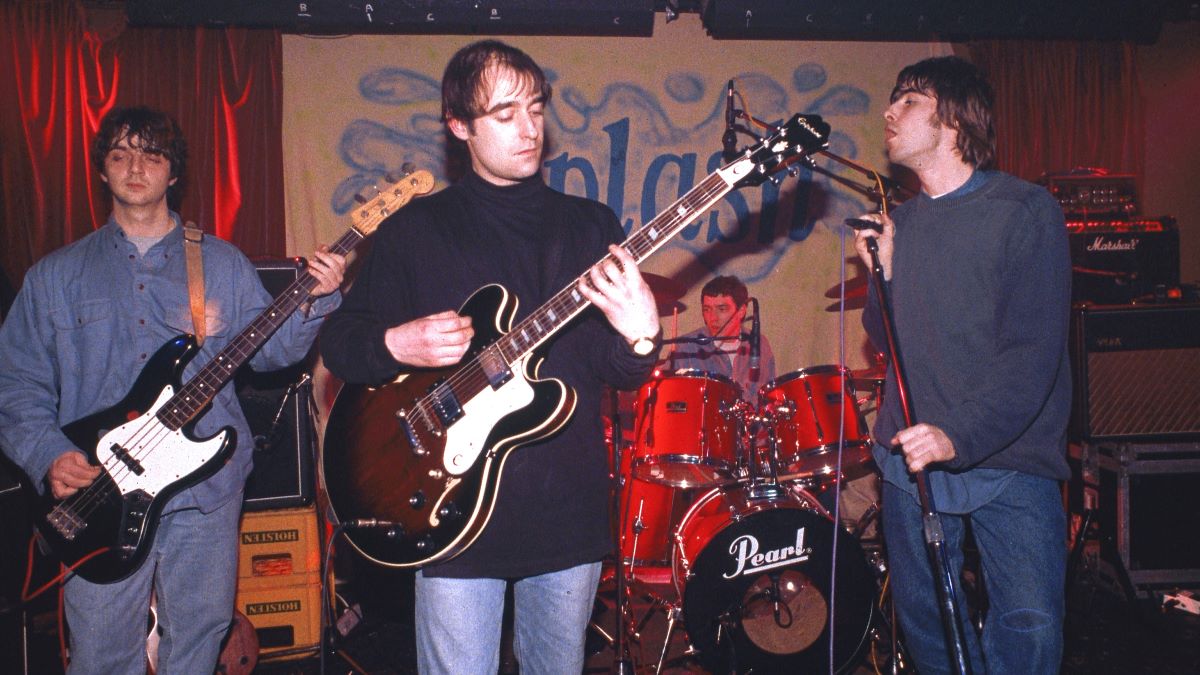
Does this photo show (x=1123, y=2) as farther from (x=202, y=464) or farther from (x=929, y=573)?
(x=202, y=464)

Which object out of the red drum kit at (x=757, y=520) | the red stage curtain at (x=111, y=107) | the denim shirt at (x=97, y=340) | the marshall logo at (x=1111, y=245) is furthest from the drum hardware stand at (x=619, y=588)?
the red stage curtain at (x=111, y=107)

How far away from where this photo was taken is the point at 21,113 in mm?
5512

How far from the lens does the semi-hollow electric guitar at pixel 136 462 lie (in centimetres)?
→ 298

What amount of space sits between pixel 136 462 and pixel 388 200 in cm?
150

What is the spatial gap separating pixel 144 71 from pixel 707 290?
4.32m

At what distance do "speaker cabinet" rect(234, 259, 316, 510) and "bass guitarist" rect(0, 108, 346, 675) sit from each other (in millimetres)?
1000

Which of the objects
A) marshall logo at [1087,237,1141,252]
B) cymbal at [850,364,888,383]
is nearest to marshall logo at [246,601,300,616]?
cymbal at [850,364,888,383]

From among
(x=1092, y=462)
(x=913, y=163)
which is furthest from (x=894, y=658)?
(x=913, y=163)

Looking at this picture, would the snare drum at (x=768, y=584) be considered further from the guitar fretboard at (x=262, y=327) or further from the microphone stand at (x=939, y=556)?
the guitar fretboard at (x=262, y=327)

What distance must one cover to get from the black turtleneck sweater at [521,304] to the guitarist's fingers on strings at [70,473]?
128 cm

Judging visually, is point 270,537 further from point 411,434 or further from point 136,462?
point 411,434

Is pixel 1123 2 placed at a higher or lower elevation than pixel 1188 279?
higher

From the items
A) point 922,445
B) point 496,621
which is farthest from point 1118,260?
point 496,621

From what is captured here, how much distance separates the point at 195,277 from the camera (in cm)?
333
